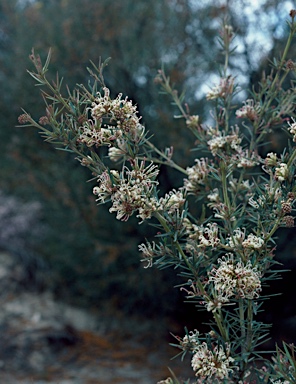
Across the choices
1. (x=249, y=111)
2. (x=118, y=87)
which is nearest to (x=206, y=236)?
(x=249, y=111)

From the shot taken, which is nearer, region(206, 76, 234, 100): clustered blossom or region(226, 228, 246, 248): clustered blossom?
region(226, 228, 246, 248): clustered blossom

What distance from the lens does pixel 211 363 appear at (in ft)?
3.57

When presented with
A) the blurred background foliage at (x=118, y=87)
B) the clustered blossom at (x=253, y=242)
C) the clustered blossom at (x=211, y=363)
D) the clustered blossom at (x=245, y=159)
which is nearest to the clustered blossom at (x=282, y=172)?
the clustered blossom at (x=253, y=242)

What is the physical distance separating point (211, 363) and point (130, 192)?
1.25 feet

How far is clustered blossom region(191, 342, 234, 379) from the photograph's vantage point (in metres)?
1.08

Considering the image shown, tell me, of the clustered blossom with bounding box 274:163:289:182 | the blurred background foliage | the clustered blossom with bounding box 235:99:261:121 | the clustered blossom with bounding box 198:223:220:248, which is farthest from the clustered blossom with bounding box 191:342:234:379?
the blurred background foliage

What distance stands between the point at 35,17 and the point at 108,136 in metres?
4.60

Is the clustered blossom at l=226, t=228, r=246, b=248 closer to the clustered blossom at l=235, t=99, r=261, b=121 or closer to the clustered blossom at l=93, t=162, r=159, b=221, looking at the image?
the clustered blossom at l=93, t=162, r=159, b=221

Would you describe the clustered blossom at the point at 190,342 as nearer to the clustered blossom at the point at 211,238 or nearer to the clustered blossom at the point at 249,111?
the clustered blossom at the point at 211,238

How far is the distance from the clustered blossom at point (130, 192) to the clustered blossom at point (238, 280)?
0.19 metres

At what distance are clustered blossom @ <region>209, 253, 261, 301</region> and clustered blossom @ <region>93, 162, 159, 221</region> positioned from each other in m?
0.19

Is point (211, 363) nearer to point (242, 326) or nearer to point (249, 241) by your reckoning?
point (242, 326)

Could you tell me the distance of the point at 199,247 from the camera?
116 cm

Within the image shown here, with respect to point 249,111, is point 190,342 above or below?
below
